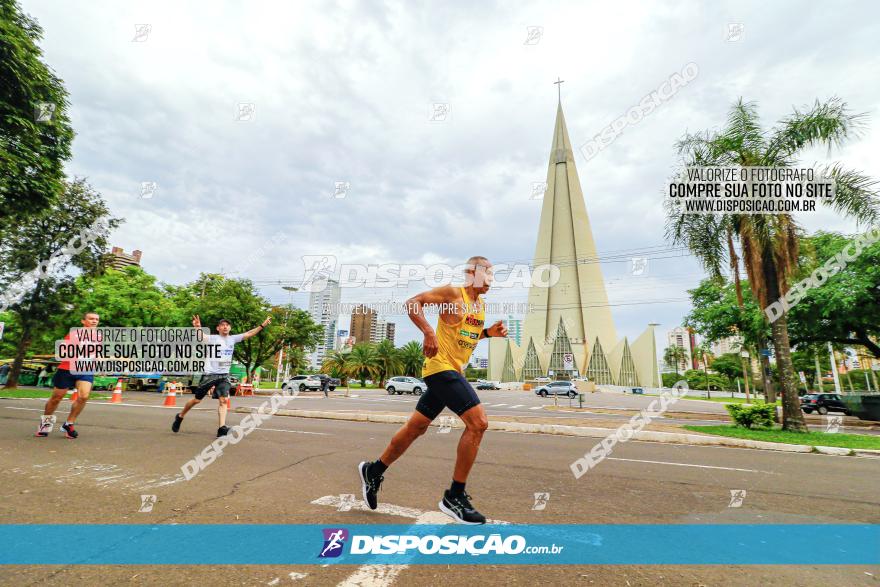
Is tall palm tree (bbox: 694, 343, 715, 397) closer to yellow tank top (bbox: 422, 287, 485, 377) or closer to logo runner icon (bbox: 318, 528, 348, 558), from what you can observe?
yellow tank top (bbox: 422, 287, 485, 377)

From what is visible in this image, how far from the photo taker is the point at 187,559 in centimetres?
238

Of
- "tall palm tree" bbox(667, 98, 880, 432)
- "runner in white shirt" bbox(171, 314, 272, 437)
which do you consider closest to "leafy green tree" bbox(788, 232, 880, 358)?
"tall palm tree" bbox(667, 98, 880, 432)

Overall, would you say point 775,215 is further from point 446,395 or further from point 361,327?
point 361,327

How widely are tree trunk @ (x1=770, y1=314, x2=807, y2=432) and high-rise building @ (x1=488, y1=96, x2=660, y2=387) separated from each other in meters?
65.6

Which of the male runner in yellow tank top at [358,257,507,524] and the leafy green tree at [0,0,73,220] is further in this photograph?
the leafy green tree at [0,0,73,220]

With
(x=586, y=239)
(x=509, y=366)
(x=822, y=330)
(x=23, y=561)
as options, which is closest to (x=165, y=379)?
(x=23, y=561)

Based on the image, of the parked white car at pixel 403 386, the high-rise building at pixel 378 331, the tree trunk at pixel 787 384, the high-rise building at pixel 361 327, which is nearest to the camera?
the tree trunk at pixel 787 384

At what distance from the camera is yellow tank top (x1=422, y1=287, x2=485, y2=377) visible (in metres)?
3.35

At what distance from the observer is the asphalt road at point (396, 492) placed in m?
2.30

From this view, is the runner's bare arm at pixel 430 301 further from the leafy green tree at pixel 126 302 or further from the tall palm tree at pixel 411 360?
the tall palm tree at pixel 411 360

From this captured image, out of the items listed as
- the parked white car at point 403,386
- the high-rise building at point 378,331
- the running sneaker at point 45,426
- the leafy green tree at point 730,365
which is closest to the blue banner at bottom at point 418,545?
the running sneaker at point 45,426

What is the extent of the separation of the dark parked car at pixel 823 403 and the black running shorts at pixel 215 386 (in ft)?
110

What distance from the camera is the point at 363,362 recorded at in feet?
169

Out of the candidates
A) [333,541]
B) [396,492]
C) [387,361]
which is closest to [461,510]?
[333,541]
